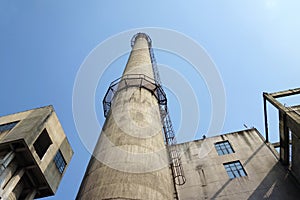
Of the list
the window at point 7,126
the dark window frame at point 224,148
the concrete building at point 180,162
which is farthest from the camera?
the dark window frame at point 224,148

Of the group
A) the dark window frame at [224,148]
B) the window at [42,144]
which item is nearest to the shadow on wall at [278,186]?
the dark window frame at [224,148]

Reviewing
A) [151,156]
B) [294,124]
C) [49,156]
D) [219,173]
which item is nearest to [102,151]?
[151,156]

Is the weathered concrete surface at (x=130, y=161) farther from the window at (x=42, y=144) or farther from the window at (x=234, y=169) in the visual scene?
the window at (x=234, y=169)

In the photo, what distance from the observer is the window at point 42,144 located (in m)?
A: 14.5

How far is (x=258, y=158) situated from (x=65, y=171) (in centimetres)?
1211

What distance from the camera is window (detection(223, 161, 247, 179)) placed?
14.9 metres

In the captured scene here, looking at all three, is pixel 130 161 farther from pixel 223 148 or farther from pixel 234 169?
pixel 223 148

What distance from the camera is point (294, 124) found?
12.3 metres

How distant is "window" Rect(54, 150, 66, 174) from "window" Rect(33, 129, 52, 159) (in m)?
0.86

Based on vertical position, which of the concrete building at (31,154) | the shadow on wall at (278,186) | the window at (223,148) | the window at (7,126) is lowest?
the shadow on wall at (278,186)

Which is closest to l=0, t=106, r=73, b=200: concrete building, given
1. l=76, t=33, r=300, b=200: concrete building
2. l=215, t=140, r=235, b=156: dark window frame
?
l=76, t=33, r=300, b=200: concrete building

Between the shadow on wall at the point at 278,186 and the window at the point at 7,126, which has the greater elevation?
the window at the point at 7,126

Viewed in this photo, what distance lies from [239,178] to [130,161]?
6801 mm

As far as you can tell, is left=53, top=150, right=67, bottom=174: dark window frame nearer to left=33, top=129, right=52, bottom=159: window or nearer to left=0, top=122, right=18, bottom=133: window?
left=33, top=129, right=52, bottom=159: window
